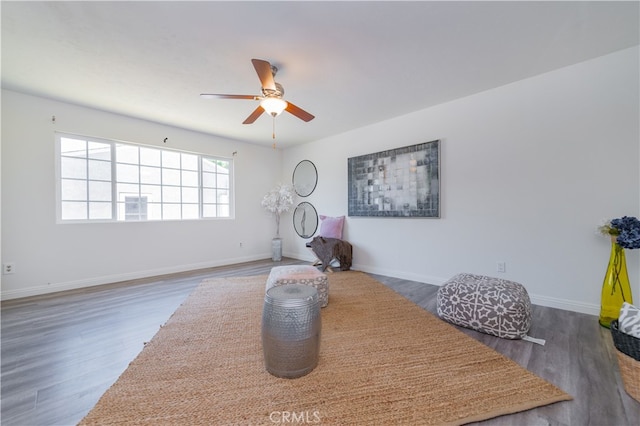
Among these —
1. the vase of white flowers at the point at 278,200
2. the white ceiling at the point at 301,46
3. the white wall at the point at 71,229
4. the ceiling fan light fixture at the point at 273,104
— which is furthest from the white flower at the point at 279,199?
the ceiling fan light fixture at the point at 273,104

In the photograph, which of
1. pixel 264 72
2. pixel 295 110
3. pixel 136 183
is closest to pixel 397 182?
pixel 295 110

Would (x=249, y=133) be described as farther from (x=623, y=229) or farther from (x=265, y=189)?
(x=623, y=229)

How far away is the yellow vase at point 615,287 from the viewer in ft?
6.98

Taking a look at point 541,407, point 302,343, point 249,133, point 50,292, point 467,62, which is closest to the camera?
point 541,407

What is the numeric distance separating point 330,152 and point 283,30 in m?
2.95

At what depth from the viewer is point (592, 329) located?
2.12 metres

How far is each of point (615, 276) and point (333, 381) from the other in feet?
8.53

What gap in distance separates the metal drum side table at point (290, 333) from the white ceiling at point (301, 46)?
1990mm

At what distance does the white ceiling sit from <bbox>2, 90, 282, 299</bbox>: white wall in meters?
0.37

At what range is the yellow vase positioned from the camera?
213 cm

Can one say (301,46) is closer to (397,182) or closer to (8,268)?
(397,182)

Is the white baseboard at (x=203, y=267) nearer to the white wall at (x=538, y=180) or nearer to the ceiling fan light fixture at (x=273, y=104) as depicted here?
the white wall at (x=538, y=180)

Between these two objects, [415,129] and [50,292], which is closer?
[50,292]

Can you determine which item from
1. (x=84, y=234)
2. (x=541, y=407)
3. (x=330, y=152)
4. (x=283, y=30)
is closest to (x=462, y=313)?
(x=541, y=407)
